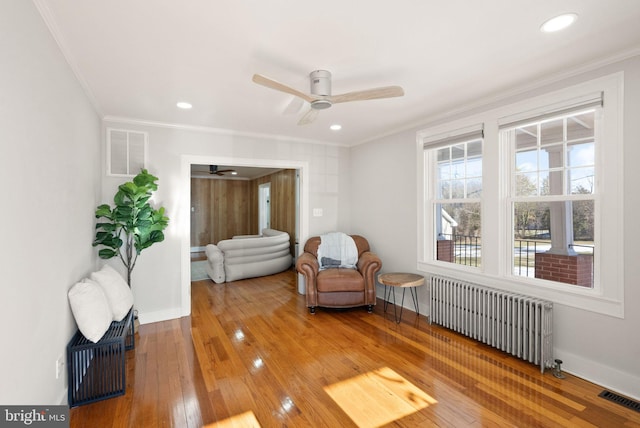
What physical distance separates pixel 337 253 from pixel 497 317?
220cm

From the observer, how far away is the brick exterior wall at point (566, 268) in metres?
2.62

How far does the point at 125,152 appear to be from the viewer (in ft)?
12.2

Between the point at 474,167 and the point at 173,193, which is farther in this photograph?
the point at 173,193

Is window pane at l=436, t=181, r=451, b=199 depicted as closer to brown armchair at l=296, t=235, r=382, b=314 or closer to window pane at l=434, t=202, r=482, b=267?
window pane at l=434, t=202, r=482, b=267

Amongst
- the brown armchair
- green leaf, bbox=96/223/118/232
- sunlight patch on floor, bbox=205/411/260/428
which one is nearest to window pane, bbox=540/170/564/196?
the brown armchair

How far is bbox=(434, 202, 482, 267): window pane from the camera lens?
→ 3.52m

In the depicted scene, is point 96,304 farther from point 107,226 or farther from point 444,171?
point 444,171

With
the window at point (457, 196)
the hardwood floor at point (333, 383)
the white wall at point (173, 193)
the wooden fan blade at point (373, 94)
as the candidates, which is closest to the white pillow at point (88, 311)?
the hardwood floor at point (333, 383)

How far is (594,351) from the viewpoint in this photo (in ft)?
8.06

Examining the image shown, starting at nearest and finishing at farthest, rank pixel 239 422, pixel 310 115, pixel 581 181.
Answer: pixel 239 422 < pixel 581 181 < pixel 310 115

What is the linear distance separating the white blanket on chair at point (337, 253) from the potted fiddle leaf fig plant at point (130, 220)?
216 centimetres

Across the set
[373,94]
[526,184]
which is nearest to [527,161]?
[526,184]

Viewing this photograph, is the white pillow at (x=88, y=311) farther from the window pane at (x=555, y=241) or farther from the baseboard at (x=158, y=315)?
the window pane at (x=555, y=241)

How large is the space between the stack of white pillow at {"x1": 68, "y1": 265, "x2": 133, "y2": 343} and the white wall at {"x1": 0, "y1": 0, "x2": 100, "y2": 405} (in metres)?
0.09
